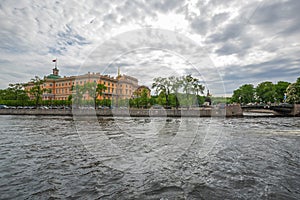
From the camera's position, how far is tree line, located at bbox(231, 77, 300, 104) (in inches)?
2284

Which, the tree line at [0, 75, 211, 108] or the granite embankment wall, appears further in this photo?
the tree line at [0, 75, 211, 108]

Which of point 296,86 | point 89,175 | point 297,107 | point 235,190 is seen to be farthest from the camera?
point 296,86

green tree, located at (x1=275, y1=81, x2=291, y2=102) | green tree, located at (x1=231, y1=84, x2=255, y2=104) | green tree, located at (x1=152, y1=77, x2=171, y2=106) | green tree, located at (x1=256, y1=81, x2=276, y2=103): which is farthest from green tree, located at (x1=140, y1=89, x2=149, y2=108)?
green tree, located at (x1=231, y1=84, x2=255, y2=104)

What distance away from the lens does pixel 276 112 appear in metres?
46.1

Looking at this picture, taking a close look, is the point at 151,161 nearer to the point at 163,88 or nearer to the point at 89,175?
the point at 89,175

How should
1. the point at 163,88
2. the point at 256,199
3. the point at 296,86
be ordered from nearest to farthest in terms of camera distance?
1. the point at 256,199
2. the point at 163,88
3. the point at 296,86

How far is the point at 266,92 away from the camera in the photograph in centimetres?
7850

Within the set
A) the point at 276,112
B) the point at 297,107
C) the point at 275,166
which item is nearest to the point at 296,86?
the point at 276,112

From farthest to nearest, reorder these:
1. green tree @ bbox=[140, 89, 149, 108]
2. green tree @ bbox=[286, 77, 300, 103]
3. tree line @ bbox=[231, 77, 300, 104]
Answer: tree line @ bbox=[231, 77, 300, 104], green tree @ bbox=[286, 77, 300, 103], green tree @ bbox=[140, 89, 149, 108]

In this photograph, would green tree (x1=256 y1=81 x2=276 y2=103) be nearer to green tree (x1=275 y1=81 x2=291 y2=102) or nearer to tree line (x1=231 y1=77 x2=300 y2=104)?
tree line (x1=231 y1=77 x2=300 y2=104)

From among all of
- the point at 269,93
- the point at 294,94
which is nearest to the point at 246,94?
the point at 269,93

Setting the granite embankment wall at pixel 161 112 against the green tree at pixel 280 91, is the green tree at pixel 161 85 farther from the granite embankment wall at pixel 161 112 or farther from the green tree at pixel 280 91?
the green tree at pixel 280 91

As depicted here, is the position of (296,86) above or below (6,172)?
above

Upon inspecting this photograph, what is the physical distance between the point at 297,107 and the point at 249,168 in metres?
43.5
